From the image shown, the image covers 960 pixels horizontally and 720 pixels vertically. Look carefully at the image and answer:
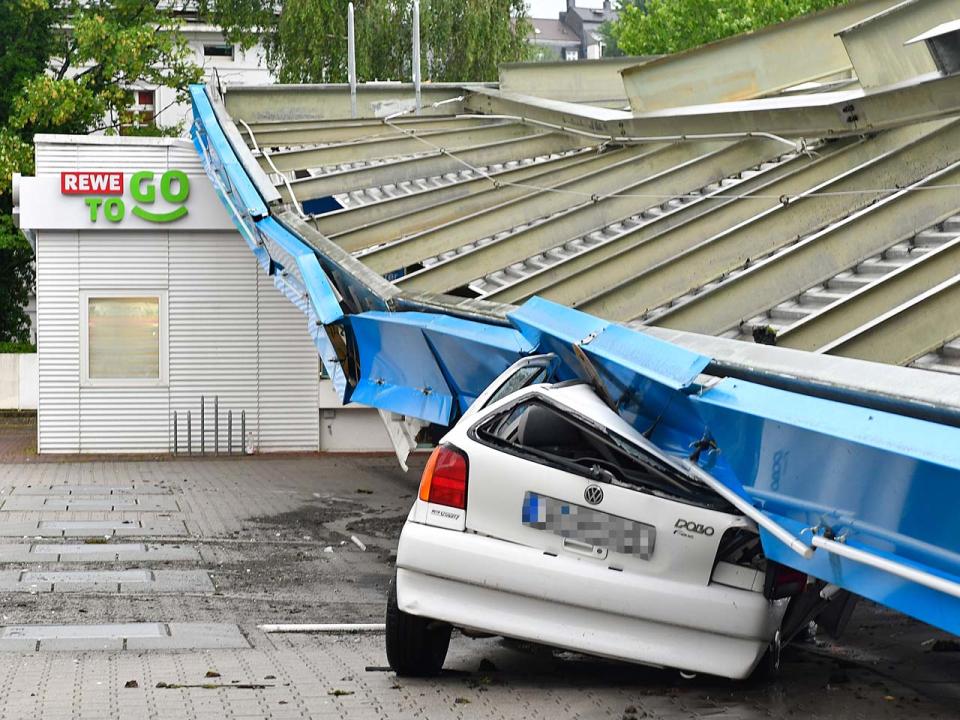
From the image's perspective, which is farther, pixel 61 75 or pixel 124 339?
pixel 61 75

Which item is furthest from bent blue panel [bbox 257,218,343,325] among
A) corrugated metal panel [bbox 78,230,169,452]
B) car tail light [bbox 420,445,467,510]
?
corrugated metal panel [bbox 78,230,169,452]

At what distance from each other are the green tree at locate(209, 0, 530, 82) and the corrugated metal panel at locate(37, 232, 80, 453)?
1386 cm

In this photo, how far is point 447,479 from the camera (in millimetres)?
6625

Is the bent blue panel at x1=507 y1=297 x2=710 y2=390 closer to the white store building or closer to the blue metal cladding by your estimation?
the blue metal cladding

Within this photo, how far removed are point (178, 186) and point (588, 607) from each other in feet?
61.2

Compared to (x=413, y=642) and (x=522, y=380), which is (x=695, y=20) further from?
(x=413, y=642)

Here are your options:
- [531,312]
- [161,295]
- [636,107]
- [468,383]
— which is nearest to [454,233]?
[636,107]

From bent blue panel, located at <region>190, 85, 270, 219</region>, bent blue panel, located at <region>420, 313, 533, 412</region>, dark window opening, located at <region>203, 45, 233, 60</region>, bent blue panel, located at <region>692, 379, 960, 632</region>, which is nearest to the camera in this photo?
bent blue panel, located at <region>692, 379, 960, 632</region>

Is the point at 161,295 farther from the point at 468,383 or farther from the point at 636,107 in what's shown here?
the point at 468,383

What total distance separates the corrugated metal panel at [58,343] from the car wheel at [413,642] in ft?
57.8

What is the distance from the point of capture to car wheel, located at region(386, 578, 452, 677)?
22.9ft

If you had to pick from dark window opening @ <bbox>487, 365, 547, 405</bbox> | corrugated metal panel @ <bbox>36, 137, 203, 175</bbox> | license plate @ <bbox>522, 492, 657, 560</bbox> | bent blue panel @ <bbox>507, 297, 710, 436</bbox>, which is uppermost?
corrugated metal panel @ <bbox>36, 137, 203, 175</bbox>

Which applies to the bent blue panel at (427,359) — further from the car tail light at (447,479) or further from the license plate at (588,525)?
the license plate at (588,525)

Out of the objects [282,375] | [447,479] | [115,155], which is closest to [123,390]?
Result: [282,375]
